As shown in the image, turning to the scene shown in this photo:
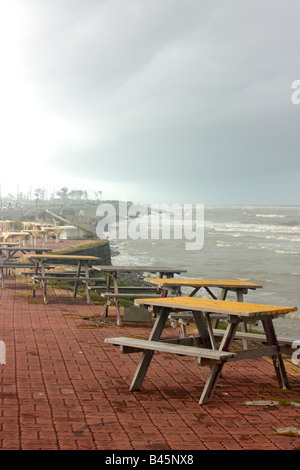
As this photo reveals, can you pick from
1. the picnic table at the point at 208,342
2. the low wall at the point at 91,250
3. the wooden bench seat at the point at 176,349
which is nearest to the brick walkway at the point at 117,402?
the picnic table at the point at 208,342

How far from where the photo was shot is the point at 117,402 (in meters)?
4.93

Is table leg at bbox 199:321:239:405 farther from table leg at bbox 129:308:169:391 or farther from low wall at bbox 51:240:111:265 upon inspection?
low wall at bbox 51:240:111:265

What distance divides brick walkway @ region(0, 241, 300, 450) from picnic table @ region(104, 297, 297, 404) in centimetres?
21

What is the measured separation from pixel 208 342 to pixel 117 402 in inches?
45.1

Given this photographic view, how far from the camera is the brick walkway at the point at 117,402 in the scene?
397cm

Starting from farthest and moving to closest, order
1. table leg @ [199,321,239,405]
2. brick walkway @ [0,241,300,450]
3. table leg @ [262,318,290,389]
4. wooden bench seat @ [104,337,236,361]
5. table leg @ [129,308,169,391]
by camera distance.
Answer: table leg @ [262,318,290,389]
table leg @ [129,308,169,391]
table leg @ [199,321,239,405]
wooden bench seat @ [104,337,236,361]
brick walkway @ [0,241,300,450]

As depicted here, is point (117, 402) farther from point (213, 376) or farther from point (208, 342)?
point (208, 342)

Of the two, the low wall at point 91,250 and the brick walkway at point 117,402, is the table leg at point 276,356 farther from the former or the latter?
the low wall at point 91,250

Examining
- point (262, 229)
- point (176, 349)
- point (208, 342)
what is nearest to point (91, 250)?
point (208, 342)

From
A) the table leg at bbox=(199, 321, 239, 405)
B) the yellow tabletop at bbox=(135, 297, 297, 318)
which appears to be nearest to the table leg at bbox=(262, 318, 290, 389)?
the yellow tabletop at bbox=(135, 297, 297, 318)

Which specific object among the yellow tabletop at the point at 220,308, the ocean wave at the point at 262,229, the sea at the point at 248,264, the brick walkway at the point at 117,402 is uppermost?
the yellow tabletop at the point at 220,308

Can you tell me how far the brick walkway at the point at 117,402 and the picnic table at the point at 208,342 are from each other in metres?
0.21

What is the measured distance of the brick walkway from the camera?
3.97 meters
